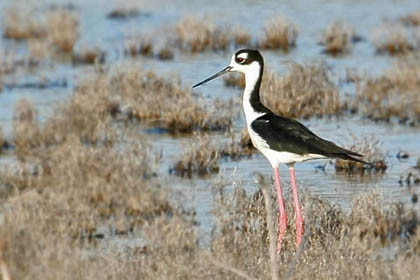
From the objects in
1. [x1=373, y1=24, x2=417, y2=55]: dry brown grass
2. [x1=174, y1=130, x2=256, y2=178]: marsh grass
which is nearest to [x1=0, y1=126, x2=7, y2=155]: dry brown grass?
[x1=174, y1=130, x2=256, y2=178]: marsh grass

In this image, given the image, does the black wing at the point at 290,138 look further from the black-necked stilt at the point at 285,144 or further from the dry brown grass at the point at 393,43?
the dry brown grass at the point at 393,43

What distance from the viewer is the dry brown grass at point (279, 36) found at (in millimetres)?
15266

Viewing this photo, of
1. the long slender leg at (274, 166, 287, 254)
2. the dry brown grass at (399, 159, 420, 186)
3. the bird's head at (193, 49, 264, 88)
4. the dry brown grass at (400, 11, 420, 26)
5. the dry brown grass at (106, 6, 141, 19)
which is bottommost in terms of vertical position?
the dry brown grass at (106, 6, 141, 19)

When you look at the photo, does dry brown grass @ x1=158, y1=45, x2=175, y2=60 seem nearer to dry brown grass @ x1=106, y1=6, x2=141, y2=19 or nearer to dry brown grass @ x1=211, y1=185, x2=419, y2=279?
dry brown grass @ x1=106, y1=6, x2=141, y2=19

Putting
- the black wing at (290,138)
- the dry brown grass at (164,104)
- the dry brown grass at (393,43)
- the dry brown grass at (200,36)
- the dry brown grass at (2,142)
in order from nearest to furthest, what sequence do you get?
the black wing at (290,138) → the dry brown grass at (2,142) → the dry brown grass at (164,104) → the dry brown grass at (393,43) → the dry brown grass at (200,36)

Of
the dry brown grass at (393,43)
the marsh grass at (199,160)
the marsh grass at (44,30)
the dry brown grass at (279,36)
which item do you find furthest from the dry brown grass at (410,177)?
the marsh grass at (44,30)

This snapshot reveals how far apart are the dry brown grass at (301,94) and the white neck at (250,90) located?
3480 millimetres

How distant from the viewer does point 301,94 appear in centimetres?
1165

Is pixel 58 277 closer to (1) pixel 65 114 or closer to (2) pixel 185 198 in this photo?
(2) pixel 185 198

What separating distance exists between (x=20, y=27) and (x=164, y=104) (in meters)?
5.94

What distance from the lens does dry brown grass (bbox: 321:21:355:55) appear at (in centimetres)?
1498

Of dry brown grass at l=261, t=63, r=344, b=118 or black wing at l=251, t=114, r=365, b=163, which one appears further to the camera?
dry brown grass at l=261, t=63, r=344, b=118

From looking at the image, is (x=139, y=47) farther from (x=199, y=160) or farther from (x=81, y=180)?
(x=81, y=180)

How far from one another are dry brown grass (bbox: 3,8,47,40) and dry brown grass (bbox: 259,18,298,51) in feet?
11.6
